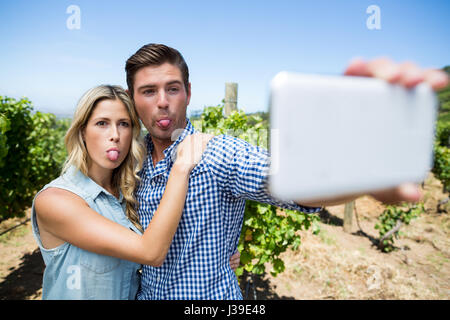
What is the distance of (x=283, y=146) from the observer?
25.2 inches

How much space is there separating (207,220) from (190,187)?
0.20 m

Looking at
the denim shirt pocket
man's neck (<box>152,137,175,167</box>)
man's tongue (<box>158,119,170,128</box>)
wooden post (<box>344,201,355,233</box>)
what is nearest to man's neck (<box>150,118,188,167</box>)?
man's neck (<box>152,137,175,167</box>)

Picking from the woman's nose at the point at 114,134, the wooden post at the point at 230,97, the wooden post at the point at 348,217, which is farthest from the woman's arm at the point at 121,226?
the wooden post at the point at 348,217

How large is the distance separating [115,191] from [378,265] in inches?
220

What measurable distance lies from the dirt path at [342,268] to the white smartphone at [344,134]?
4340 millimetres

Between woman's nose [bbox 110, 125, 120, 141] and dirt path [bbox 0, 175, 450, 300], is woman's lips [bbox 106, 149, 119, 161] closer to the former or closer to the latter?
woman's nose [bbox 110, 125, 120, 141]

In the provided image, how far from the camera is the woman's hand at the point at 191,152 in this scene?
1288 mm

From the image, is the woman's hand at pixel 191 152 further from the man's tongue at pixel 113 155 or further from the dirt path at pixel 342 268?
the dirt path at pixel 342 268

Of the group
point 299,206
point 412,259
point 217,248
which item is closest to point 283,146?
point 299,206

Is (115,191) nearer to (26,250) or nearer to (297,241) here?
(297,241)

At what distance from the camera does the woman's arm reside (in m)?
1.22

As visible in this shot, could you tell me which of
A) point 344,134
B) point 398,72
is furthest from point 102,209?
point 398,72

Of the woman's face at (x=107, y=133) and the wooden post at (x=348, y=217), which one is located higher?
the woman's face at (x=107, y=133)

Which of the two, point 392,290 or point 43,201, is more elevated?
point 43,201
